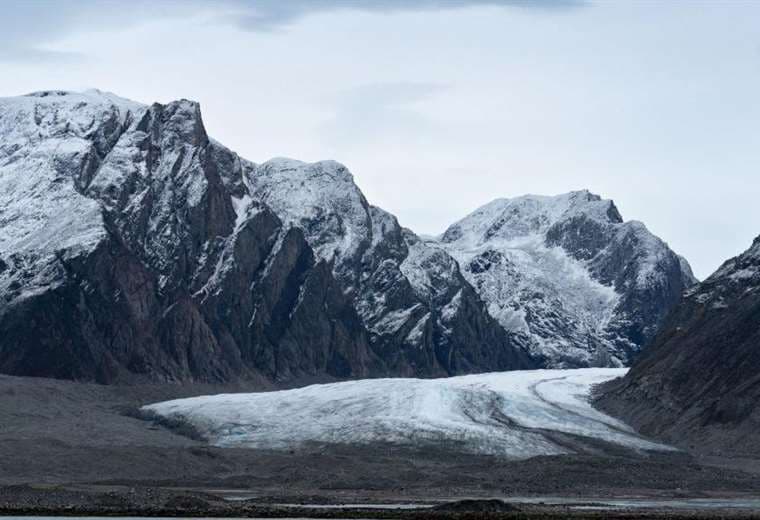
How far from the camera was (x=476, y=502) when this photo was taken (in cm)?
14362

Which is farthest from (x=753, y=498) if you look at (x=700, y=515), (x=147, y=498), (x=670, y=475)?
(x=147, y=498)

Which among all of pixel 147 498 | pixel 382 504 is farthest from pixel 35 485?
pixel 382 504

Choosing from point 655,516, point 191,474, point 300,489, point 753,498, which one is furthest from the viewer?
point 191,474

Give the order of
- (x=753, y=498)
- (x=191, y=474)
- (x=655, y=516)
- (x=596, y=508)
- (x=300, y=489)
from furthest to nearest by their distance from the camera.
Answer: (x=191, y=474) < (x=300, y=489) < (x=753, y=498) < (x=596, y=508) < (x=655, y=516)

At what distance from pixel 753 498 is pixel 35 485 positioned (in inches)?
2671

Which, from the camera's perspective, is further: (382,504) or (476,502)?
(382,504)

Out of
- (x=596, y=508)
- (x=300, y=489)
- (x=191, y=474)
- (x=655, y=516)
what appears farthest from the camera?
(x=191, y=474)

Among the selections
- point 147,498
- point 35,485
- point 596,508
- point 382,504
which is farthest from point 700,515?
point 35,485

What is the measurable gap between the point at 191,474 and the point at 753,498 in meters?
61.1

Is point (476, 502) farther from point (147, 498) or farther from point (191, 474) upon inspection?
point (191, 474)

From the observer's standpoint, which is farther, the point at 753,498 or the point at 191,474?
the point at 191,474

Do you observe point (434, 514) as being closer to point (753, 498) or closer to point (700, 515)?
point (700, 515)

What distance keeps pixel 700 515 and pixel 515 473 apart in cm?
5417

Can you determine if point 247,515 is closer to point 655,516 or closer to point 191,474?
point 655,516
